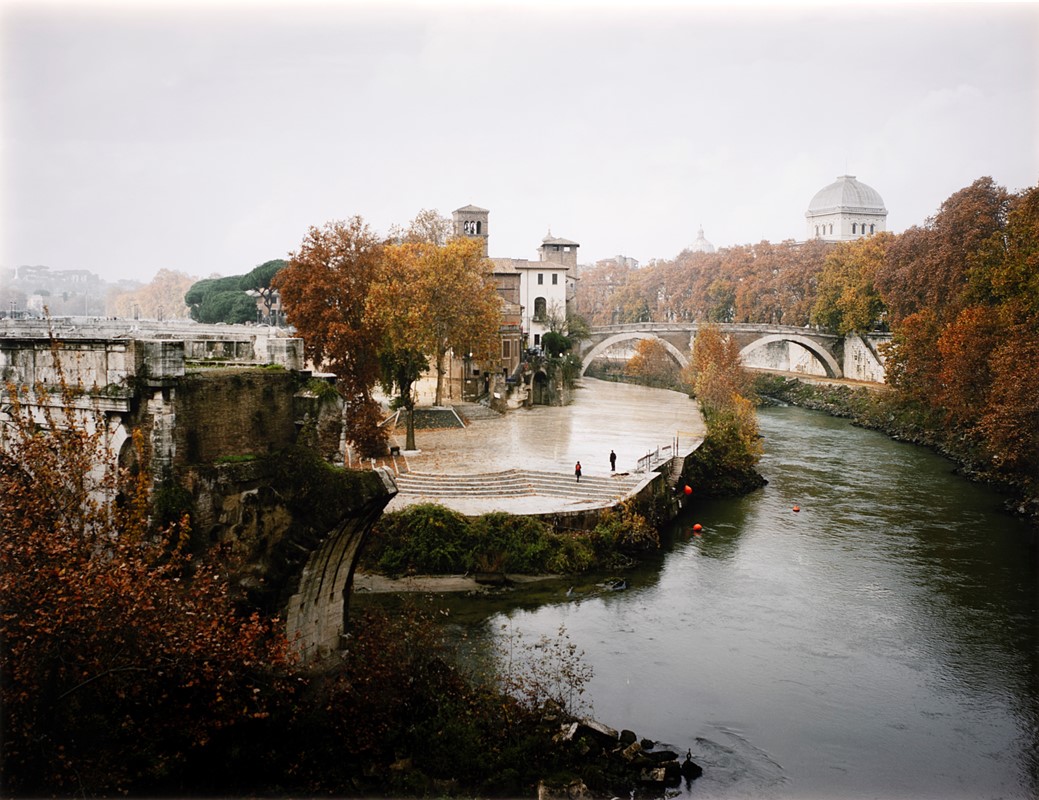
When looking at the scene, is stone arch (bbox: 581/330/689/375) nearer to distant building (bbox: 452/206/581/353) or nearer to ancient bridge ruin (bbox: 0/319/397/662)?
distant building (bbox: 452/206/581/353)

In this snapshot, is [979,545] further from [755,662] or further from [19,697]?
[19,697]

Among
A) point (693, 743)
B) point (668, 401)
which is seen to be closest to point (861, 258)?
point (668, 401)

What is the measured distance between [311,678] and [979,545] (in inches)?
720

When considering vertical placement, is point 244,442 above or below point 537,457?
above

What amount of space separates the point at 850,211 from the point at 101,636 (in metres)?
109

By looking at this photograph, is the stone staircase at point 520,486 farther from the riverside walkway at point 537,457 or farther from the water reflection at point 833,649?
the water reflection at point 833,649

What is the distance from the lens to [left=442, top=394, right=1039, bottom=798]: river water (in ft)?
45.8

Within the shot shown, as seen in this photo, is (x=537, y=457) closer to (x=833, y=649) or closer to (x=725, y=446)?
(x=725, y=446)

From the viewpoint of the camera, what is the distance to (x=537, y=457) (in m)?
28.8

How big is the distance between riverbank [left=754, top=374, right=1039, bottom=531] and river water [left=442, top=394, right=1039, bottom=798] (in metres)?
1.28

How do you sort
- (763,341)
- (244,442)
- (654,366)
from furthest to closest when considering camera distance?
(763,341), (654,366), (244,442)

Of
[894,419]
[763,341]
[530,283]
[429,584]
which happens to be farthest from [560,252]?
[429,584]

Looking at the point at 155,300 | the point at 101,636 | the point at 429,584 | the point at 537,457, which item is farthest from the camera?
the point at 155,300

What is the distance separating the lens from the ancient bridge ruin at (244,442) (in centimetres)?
1153
